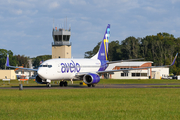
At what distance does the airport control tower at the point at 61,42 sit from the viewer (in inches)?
3647

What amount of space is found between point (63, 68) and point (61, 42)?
50.0 metres

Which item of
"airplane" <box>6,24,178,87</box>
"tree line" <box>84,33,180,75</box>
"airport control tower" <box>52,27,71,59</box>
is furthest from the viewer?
"tree line" <box>84,33,180,75</box>

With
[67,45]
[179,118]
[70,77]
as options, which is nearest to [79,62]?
[70,77]

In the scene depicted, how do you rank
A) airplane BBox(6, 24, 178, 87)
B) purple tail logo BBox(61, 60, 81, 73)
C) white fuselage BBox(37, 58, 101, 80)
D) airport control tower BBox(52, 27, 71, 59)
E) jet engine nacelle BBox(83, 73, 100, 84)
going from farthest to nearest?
airport control tower BBox(52, 27, 71, 59) < jet engine nacelle BBox(83, 73, 100, 84) < purple tail logo BBox(61, 60, 81, 73) < airplane BBox(6, 24, 178, 87) < white fuselage BBox(37, 58, 101, 80)

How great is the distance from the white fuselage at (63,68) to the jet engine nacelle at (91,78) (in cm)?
190

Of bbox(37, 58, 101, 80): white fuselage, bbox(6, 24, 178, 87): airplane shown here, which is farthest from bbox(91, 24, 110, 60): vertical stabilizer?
bbox(37, 58, 101, 80): white fuselage

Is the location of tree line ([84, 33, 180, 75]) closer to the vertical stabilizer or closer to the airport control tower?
the airport control tower

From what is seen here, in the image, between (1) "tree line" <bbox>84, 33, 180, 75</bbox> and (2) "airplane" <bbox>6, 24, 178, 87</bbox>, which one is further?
(1) "tree line" <bbox>84, 33, 180, 75</bbox>

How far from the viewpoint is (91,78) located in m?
44.6

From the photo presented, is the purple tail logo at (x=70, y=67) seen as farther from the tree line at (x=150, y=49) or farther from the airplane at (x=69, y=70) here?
the tree line at (x=150, y=49)

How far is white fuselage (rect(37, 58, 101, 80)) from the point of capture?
1646 inches

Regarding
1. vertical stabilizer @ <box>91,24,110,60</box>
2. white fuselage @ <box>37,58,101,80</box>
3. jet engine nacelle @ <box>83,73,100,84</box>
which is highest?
vertical stabilizer @ <box>91,24,110,60</box>

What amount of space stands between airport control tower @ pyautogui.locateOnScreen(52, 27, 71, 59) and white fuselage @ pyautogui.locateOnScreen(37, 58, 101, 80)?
143 ft

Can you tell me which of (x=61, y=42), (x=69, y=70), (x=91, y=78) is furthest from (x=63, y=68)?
(x=61, y=42)
